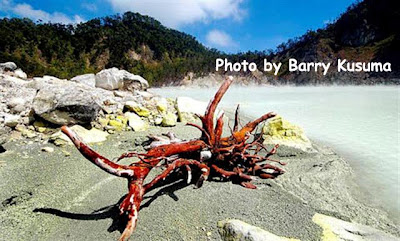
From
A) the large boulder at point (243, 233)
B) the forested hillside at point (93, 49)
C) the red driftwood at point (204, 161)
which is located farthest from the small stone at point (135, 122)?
the forested hillside at point (93, 49)

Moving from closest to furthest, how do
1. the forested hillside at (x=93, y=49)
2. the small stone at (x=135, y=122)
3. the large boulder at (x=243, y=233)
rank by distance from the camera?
the large boulder at (x=243, y=233)
the small stone at (x=135, y=122)
the forested hillside at (x=93, y=49)

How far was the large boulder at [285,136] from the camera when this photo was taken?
165 inches

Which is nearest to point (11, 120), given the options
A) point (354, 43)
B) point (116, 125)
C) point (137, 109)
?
point (116, 125)

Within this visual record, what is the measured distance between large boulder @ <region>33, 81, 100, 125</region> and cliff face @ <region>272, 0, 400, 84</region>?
178ft

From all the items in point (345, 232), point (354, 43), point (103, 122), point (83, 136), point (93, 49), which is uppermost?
point (93, 49)

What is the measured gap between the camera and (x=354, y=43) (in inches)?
2562

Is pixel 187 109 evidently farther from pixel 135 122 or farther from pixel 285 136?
pixel 285 136

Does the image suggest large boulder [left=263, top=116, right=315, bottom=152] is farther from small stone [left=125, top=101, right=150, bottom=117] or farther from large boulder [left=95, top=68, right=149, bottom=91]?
large boulder [left=95, top=68, right=149, bottom=91]

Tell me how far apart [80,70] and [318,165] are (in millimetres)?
62022

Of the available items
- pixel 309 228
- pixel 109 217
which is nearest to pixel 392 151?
pixel 309 228

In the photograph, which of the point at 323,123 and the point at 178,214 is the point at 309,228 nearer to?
the point at 178,214

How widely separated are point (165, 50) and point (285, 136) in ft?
289

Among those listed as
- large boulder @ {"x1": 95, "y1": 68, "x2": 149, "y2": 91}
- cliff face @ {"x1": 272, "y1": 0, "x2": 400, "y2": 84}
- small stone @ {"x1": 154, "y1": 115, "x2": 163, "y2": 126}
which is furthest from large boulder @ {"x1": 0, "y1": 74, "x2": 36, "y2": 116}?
cliff face @ {"x1": 272, "y1": 0, "x2": 400, "y2": 84}

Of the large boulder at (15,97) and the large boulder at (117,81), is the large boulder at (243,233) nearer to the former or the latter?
the large boulder at (15,97)
